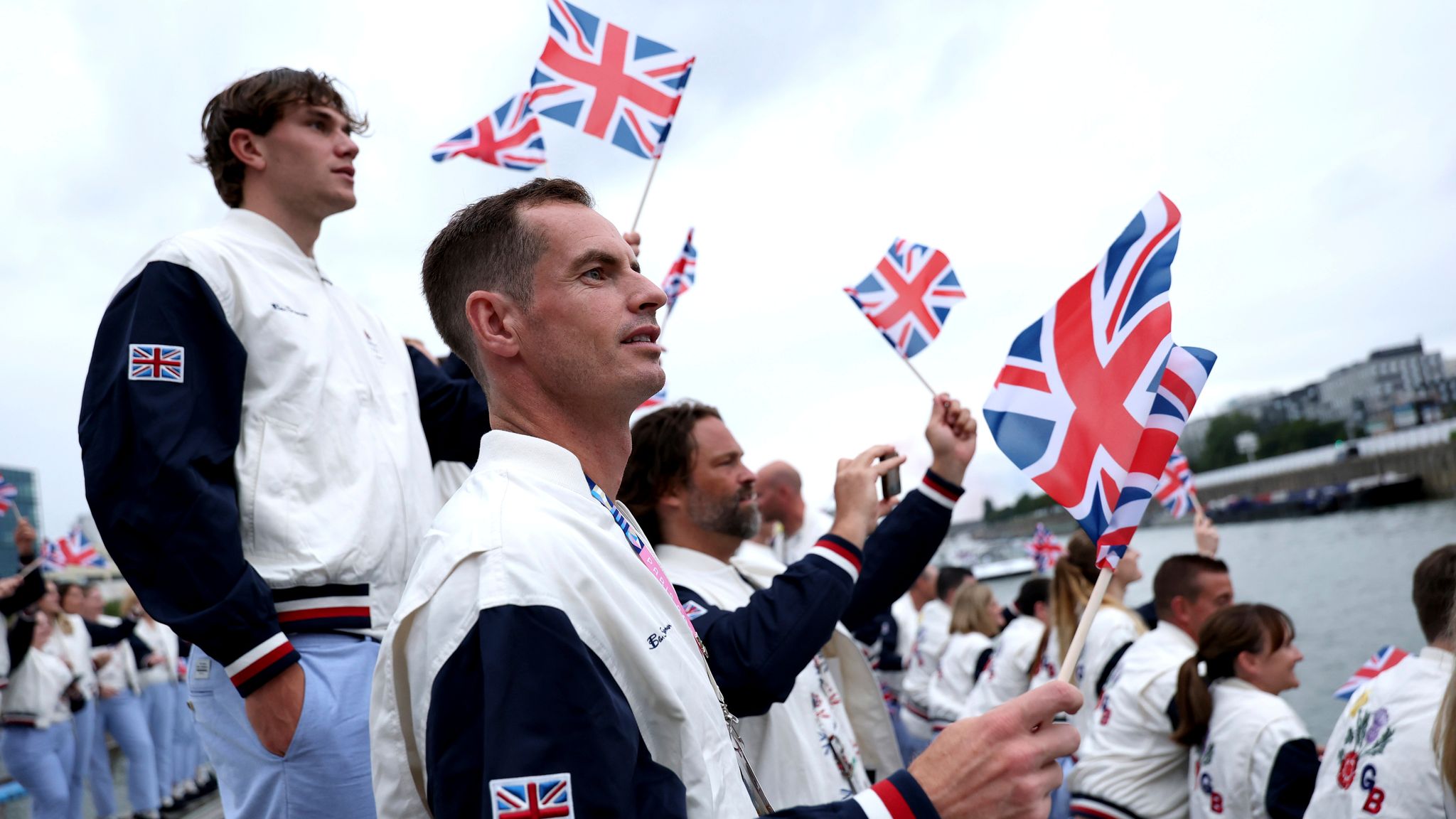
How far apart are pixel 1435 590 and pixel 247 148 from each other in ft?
14.6

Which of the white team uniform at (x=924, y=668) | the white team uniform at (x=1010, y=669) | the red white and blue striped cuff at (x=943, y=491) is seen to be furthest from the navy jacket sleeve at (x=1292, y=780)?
the white team uniform at (x=924, y=668)

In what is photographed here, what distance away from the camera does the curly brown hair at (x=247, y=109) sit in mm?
3070

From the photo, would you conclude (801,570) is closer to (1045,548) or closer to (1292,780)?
(1292,780)

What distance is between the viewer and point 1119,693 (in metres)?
6.12

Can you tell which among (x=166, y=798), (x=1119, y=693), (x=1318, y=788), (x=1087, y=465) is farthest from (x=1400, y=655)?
(x=166, y=798)

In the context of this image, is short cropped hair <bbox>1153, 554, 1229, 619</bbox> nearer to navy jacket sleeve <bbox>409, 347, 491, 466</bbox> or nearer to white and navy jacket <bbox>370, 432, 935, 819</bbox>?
navy jacket sleeve <bbox>409, 347, 491, 466</bbox>

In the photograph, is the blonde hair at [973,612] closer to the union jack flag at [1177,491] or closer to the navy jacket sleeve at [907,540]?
the union jack flag at [1177,491]

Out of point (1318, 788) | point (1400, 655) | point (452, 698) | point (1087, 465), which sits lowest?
point (1318, 788)

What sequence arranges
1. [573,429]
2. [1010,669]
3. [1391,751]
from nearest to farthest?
[573,429], [1391,751], [1010,669]

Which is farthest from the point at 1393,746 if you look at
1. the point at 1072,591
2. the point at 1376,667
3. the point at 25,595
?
the point at 25,595

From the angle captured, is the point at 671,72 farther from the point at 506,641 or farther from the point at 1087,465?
the point at 506,641

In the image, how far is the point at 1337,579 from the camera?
25797 mm

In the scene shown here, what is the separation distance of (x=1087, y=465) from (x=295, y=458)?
178cm

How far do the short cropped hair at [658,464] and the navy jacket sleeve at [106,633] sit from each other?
33.3 feet
